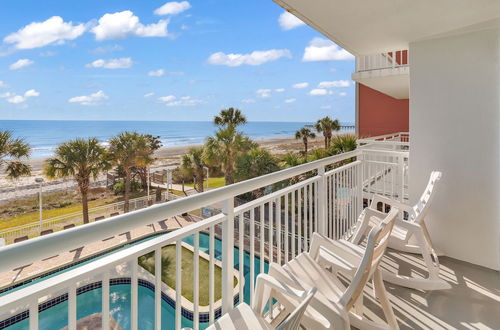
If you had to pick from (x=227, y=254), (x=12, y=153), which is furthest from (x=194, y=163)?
(x=227, y=254)

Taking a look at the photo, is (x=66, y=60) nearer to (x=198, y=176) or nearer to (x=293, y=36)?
(x=293, y=36)

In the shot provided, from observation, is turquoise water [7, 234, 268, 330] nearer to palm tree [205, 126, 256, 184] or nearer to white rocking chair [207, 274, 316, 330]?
white rocking chair [207, 274, 316, 330]

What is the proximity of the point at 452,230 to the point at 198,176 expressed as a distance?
1634cm

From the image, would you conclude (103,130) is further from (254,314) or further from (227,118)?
(254,314)

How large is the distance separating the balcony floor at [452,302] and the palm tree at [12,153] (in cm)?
1692

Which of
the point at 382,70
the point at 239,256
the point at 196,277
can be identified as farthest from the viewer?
the point at 382,70

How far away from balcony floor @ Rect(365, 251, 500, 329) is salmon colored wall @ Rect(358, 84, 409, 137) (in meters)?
10.5

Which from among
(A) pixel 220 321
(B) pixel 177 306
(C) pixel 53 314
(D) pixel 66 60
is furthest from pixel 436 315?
(D) pixel 66 60

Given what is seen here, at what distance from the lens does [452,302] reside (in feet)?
7.56

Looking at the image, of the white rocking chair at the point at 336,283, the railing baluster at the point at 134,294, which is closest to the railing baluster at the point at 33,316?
the railing baluster at the point at 134,294

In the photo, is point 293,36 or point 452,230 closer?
Result: point 452,230

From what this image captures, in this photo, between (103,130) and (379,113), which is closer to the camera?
(379,113)

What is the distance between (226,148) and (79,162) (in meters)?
7.53

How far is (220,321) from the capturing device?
141 cm
